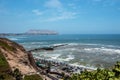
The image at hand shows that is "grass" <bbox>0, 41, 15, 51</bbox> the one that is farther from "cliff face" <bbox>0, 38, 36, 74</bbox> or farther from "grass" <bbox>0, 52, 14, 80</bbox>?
"grass" <bbox>0, 52, 14, 80</bbox>

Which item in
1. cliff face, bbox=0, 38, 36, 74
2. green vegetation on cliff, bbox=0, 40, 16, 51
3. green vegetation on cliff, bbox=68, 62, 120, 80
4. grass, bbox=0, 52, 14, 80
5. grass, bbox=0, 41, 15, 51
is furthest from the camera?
grass, bbox=0, 41, 15, 51

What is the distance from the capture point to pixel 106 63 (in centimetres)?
6862

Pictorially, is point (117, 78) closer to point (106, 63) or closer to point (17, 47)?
point (17, 47)

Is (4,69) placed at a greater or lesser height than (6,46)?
lesser

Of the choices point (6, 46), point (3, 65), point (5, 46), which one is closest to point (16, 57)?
point (5, 46)

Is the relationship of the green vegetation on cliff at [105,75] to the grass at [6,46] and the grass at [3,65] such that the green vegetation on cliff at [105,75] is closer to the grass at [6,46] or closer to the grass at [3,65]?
the grass at [3,65]

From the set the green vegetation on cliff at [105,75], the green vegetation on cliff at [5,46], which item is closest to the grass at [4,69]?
the green vegetation on cliff at [5,46]

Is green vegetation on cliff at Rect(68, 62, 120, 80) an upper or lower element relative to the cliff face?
upper

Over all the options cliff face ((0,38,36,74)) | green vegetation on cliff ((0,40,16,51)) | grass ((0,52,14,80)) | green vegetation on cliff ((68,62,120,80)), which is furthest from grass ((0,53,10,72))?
green vegetation on cliff ((68,62,120,80))

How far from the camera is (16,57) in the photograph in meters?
51.3

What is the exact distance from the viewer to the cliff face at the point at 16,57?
45.6 metres

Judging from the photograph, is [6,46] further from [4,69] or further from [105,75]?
[105,75]

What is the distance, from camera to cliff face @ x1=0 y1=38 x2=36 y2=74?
45594 millimetres

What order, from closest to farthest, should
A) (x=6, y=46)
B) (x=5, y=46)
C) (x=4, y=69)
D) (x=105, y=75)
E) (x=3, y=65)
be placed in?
(x=105, y=75), (x=4, y=69), (x=3, y=65), (x=5, y=46), (x=6, y=46)
